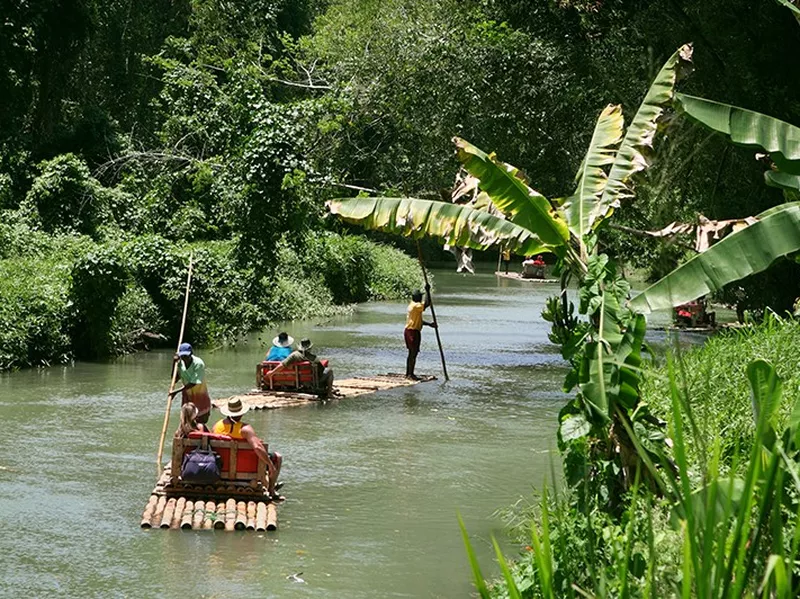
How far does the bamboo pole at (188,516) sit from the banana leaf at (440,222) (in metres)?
2.93

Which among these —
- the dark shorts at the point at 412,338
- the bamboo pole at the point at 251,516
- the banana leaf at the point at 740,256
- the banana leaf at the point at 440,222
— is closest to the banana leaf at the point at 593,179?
the banana leaf at the point at 440,222

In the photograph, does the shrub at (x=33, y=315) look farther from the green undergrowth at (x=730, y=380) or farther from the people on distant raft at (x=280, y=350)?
the green undergrowth at (x=730, y=380)

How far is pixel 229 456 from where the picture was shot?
1082 cm

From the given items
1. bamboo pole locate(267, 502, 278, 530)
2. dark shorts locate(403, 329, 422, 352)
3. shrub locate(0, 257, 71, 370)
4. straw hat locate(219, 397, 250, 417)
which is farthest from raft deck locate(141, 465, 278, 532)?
shrub locate(0, 257, 71, 370)

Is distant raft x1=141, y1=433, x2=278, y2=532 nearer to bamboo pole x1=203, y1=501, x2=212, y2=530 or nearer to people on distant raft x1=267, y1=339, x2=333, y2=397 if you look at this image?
bamboo pole x1=203, y1=501, x2=212, y2=530

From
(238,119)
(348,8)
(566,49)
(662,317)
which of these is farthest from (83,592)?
(348,8)

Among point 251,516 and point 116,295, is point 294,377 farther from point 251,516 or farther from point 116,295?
point 251,516

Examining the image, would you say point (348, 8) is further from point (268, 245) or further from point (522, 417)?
point (522, 417)

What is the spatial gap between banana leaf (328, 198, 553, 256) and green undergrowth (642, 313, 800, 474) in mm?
1399

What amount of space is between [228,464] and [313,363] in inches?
276

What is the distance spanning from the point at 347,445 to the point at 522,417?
3338 millimetres

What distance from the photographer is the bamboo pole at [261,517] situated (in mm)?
10430

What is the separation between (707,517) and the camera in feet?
8.34

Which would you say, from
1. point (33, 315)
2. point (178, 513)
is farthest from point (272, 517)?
point (33, 315)
